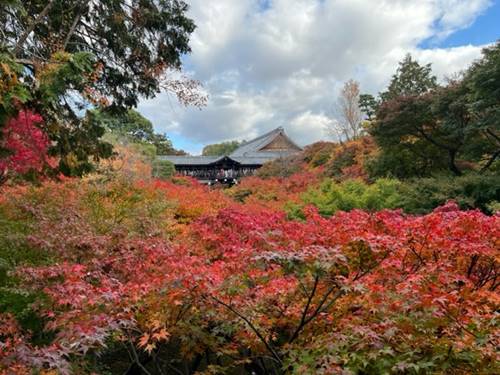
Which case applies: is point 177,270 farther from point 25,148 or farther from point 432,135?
point 432,135

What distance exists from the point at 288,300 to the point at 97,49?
16.6 ft

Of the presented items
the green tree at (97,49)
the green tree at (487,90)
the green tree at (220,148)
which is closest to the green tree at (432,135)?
the green tree at (487,90)

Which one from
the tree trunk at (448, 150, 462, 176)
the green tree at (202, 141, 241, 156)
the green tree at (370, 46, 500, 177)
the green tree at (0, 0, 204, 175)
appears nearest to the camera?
the green tree at (0, 0, 204, 175)

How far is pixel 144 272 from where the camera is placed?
3789mm

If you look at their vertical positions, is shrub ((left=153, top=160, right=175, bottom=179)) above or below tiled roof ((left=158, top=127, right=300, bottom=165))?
below

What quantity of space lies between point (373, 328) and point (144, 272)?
226cm

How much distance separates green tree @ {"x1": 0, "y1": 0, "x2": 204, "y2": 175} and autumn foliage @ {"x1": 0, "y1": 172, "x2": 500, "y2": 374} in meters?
1.75

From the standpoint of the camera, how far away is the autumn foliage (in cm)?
221

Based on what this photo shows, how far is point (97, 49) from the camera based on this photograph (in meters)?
6.09

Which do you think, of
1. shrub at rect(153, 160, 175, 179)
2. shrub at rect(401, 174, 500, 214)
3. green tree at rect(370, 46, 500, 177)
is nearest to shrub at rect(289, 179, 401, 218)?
shrub at rect(401, 174, 500, 214)

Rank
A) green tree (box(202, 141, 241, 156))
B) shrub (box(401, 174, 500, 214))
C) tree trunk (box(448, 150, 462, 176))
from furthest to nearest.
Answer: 1. green tree (box(202, 141, 241, 156))
2. tree trunk (box(448, 150, 462, 176))
3. shrub (box(401, 174, 500, 214))

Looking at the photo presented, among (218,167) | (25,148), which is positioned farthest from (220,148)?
(25,148)

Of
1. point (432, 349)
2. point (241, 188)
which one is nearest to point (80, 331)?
point (432, 349)

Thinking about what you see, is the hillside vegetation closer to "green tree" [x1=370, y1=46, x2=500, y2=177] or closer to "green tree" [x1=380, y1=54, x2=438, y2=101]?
"green tree" [x1=370, y1=46, x2=500, y2=177]
